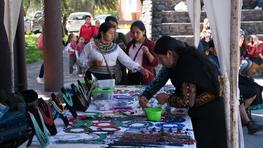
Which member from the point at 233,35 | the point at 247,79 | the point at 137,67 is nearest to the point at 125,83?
the point at 137,67

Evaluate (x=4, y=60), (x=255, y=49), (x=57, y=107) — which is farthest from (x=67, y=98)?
(x=255, y=49)

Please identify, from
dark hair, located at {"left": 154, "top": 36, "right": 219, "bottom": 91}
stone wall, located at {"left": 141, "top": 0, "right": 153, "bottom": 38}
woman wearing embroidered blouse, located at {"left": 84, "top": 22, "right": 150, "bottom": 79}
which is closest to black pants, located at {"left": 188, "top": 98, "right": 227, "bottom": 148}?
dark hair, located at {"left": 154, "top": 36, "right": 219, "bottom": 91}

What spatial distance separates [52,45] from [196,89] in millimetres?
5798

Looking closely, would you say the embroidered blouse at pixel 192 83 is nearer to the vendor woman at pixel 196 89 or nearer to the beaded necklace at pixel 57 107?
the vendor woman at pixel 196 89

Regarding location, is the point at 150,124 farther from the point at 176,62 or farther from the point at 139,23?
the point at 139,23

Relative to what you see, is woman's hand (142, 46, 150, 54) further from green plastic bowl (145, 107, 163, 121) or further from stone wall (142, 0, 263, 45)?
stone wall (142, 0, 263, 45)

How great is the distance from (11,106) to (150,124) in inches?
38.0

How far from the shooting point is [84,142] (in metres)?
2.60

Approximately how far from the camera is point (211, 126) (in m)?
3.29

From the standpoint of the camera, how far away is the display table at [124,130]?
2594 mm

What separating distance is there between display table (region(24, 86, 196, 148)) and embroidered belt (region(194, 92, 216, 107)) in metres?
0.14

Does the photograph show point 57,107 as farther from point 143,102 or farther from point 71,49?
point 71,49

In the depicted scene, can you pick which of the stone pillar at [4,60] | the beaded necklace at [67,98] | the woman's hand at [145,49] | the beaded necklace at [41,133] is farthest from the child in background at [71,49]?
the beaded necklace at [41,133]

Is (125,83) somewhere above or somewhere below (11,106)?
below
